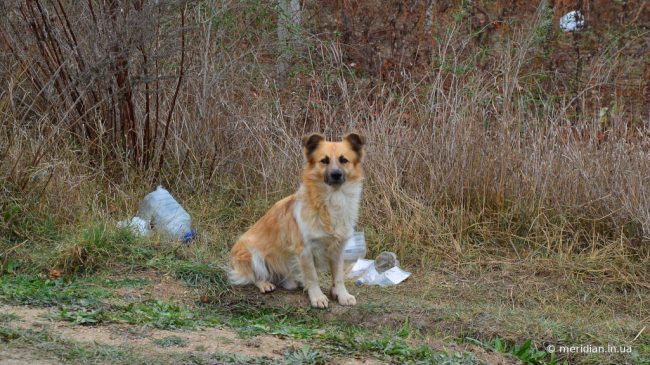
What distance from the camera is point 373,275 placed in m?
7.56

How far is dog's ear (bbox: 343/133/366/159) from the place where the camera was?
6488 mm

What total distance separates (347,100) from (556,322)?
3.81m

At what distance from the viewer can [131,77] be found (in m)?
8.95

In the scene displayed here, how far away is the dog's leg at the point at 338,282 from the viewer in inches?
257

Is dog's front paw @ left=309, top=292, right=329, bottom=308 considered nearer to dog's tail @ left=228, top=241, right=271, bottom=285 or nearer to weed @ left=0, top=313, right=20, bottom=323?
dog's tail @ left=228, top=241, right=271, bottom=285

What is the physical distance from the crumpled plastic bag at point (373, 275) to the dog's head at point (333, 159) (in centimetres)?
128

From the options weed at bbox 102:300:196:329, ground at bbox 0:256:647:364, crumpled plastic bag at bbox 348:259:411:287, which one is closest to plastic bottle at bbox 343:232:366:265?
crumpled plastic bag at bbox 348:259:411:287

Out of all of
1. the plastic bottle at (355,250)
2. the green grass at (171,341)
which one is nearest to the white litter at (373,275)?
the plastic bottle at (355,250)

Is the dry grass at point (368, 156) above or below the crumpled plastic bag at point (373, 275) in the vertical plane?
above

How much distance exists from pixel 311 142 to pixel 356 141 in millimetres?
339

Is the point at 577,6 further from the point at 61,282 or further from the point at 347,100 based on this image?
the point at 61,282

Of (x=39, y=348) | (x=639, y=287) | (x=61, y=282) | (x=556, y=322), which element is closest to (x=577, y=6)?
(x=639, y=287)

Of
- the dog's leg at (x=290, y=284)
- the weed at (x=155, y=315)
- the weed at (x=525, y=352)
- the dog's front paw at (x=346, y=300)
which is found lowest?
the weed at (x=525, y=352)

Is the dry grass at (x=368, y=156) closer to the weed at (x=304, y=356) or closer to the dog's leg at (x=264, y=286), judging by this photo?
the dog's leg at (x=264, y=286)
